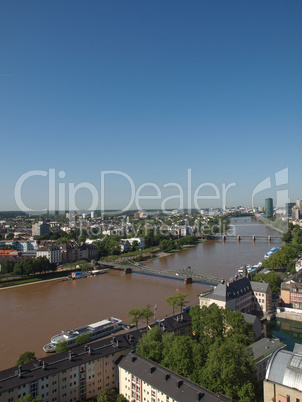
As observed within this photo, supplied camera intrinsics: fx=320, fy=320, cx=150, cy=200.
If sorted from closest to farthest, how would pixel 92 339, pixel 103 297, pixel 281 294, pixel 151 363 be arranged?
1. pixel 151 363
2. pixel 92 339
3. pixel 281 294
4. pixel 103 297

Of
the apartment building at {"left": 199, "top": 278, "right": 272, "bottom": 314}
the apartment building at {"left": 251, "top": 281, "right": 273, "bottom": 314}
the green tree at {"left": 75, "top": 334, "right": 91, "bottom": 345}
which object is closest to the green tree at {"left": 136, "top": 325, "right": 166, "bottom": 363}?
the green tree at {"left": 75, "top": 334, "right": 91, "bottom": 345}

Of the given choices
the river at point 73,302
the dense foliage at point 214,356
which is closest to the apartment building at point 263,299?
the river at point 73,302

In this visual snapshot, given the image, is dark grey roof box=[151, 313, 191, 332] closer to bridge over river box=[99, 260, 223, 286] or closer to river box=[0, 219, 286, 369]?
river box=[0, 219, 286, 369]

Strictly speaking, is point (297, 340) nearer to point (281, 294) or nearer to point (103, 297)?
point (281, 294)

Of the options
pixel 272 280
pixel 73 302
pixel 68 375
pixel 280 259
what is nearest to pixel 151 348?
pixel 68 375

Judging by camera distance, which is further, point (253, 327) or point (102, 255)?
point (102, 255)

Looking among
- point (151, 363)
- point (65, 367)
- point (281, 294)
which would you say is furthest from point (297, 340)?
point (65, 367)
